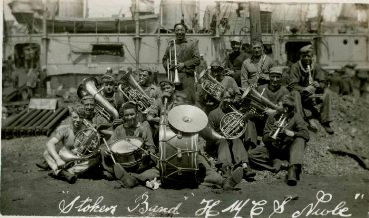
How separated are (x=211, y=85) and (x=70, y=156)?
2.41 m

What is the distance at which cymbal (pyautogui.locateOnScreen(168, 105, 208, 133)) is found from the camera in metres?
5.26

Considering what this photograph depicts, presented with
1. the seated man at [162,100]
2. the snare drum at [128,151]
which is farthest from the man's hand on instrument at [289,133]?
the snare drum at [128,151]

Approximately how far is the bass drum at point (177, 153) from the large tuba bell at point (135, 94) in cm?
123

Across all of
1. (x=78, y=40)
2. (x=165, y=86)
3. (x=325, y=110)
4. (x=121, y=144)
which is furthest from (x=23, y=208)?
(x=78, y=40)

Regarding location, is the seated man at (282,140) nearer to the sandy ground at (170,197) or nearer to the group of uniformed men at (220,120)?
the group of uniformed men at (220,120)

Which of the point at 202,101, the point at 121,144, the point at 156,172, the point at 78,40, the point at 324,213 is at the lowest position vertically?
the point at 324,213

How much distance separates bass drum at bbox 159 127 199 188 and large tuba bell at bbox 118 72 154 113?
123 cm

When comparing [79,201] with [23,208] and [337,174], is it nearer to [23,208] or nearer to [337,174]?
[23,208]

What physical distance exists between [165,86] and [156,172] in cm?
138

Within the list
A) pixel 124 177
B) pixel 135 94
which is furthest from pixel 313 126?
pixel 124 177

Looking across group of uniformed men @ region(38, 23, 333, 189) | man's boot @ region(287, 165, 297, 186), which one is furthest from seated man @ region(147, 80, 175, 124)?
man's boot @ region(287, 165, 297, 186)

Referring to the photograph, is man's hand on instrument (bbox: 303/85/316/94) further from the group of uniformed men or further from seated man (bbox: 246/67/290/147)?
seated man (bbox: 246/67/290/147)

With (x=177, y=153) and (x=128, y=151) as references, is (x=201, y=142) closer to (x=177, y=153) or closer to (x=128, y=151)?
→ (x=177, y=153)

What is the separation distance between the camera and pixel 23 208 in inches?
203
